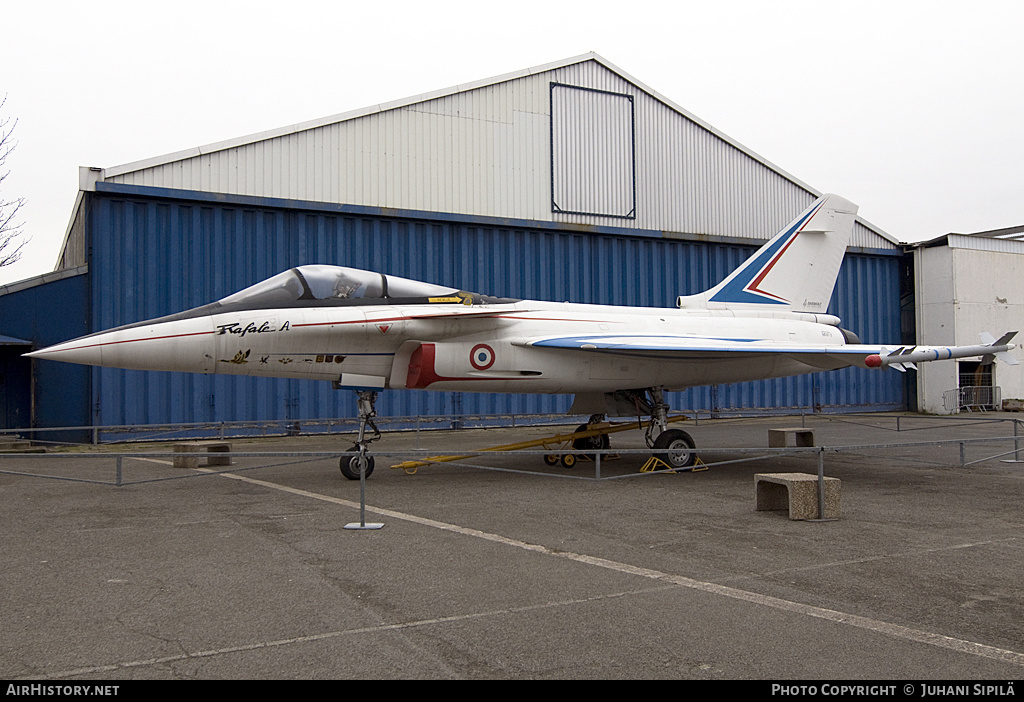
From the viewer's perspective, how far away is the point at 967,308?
25.9 metres

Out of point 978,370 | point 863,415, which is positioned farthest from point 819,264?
point 978,370

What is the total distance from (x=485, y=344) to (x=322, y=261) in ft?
30.5

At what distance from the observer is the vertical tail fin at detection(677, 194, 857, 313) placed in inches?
504

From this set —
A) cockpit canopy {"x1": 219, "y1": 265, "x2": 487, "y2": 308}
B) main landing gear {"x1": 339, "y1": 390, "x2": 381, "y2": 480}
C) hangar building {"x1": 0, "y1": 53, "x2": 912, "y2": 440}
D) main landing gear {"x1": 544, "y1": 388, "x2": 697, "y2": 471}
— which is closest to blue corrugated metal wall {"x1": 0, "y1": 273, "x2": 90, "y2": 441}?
hangar building {"x1": 0, "y1": 53, "x2": 912, "y2": 440}

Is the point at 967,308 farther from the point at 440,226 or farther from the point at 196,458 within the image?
the point at 196,458

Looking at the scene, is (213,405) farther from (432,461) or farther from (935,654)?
(935,654)

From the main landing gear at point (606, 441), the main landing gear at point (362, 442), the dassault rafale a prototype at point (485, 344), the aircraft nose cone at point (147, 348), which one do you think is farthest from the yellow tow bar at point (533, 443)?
the aircraft nose cone at point (147, 348)

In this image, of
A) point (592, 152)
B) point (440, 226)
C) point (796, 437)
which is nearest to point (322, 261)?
point (440, 226)

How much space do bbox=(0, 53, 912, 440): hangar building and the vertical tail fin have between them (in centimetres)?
834

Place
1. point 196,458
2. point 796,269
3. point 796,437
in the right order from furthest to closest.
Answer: point 796,437 → point 796,269 → point 196,458

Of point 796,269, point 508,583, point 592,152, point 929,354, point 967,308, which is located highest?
point 592,152

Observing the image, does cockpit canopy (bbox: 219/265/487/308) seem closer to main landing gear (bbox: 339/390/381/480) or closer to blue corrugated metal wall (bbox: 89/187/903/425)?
main landing gear (bbox: 339/390/381/480)

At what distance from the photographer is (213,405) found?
17.2m

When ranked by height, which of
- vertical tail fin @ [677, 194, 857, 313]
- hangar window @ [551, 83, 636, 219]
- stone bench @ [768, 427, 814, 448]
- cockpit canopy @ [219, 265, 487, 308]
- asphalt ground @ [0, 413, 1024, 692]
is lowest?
asphalt ground @ [0, 413, 1024, 692]
